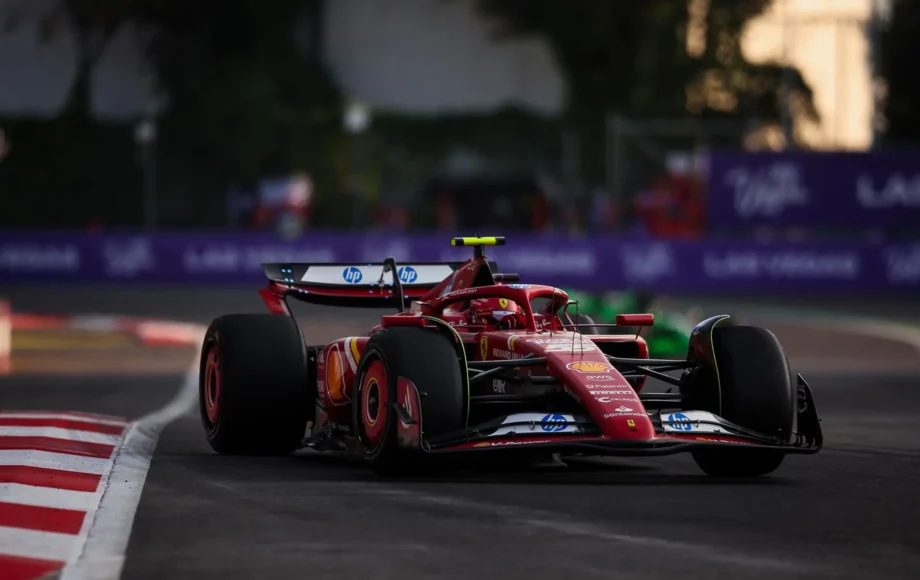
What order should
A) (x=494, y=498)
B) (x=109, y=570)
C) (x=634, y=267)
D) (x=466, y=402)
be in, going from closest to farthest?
(x=109, y=570), (x=494, y=498), (x=466, y=402), (x=634, y=267)

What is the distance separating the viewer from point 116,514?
342 inches

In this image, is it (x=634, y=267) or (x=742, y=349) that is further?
(x=634, y=267)

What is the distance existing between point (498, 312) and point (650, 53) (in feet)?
142

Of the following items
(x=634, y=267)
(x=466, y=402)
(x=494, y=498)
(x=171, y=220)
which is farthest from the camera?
(x=171, y=220)

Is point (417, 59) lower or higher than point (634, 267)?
higher

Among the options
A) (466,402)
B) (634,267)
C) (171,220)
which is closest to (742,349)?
(466,402)

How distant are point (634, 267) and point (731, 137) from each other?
1521 cm

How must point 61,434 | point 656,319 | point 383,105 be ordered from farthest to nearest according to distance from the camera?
point 383,105
point 656,319
point 61,434

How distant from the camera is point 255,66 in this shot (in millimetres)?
52906

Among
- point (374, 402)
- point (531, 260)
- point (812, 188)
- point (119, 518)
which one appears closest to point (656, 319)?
point (374, 402)

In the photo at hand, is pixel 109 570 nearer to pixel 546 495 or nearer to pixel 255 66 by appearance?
pixel 546 495

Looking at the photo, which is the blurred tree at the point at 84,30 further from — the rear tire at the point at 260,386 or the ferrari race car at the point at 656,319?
the rear tire at the point at 260,386

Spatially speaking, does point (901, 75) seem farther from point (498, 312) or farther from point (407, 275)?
point (498, 312)

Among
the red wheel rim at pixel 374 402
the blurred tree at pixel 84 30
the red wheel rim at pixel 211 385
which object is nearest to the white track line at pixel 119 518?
the red wheel rim at pixel 211 385
